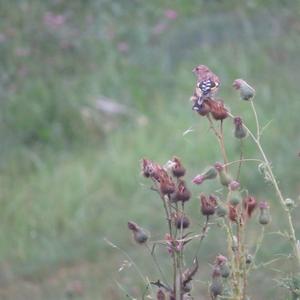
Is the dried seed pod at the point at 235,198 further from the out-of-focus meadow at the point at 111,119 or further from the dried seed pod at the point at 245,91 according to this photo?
the out-of-focus meadow at the point at 111,119

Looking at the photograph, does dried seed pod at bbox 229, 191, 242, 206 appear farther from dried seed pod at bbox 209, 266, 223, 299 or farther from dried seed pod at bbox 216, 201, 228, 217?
dried seed pod at bbox 209, 266, 223, 299

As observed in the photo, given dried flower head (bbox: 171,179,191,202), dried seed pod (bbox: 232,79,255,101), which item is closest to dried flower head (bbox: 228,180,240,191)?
dried flower head (bbox: 171,179,191,202)

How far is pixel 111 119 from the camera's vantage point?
336 inches

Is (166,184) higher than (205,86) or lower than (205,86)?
lower

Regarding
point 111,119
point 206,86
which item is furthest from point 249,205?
point 111,119

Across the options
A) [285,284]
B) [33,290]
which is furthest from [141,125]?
[285,284]

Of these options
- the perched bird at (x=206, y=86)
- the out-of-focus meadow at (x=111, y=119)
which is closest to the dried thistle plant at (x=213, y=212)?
Result: the perched bird at (x=206, y=86)

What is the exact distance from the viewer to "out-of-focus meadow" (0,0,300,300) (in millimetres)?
6375

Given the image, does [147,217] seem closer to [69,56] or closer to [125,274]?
[125,274]

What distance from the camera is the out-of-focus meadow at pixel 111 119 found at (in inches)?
251

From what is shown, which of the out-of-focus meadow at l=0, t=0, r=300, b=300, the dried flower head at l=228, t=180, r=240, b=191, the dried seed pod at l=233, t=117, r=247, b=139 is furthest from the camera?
the out-of-focus meadow at l=0, t=0, r=300, b=300

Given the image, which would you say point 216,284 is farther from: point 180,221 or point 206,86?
point 206,86

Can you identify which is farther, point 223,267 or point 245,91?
point 245,91

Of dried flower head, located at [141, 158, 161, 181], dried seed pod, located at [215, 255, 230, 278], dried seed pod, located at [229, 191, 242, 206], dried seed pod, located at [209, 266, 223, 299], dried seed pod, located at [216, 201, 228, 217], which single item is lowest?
dried seed pod, located at [209, 266, 223, 299]
